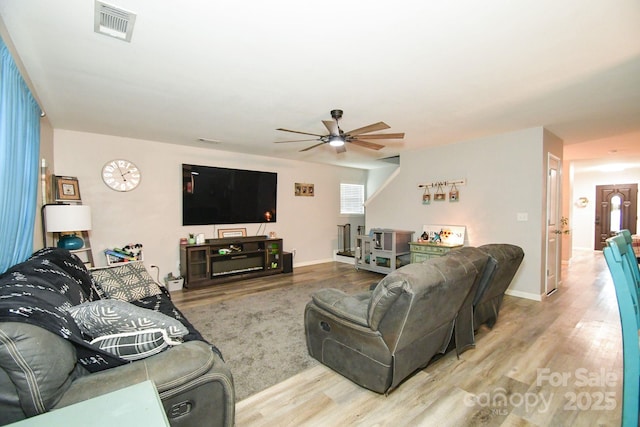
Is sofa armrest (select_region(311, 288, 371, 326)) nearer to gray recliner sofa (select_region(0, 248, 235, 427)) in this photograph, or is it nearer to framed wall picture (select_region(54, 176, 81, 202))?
gray recliner sofa (select_region(0, 248, 235, 427))

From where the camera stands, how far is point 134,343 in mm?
1287

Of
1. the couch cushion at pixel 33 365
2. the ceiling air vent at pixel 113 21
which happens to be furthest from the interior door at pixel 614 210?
the couch cushion at pixel 33 365

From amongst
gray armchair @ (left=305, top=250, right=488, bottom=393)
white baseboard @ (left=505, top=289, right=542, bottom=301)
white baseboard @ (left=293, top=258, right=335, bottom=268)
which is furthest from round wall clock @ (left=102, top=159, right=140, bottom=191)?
white baseboard @ (left=505, top=289, right=542, bottom=301)

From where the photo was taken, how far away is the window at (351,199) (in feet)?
24.4

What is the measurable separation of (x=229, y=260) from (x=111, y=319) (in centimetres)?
394

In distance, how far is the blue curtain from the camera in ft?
5.79

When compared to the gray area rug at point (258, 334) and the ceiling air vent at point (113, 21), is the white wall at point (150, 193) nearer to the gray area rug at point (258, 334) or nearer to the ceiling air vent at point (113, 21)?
the gray area rug at point (258, 334)

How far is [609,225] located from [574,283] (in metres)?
4.99

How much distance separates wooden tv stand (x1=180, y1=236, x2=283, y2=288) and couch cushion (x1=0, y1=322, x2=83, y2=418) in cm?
380

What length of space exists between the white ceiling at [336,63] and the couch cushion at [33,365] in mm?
1676

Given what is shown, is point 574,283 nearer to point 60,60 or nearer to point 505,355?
point 505,355

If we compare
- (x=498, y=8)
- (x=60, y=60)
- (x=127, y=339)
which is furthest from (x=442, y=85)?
(x=60, y=60)

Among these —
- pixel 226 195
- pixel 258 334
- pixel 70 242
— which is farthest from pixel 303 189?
pixel 70 242

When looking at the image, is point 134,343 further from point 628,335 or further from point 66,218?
point 66,218
